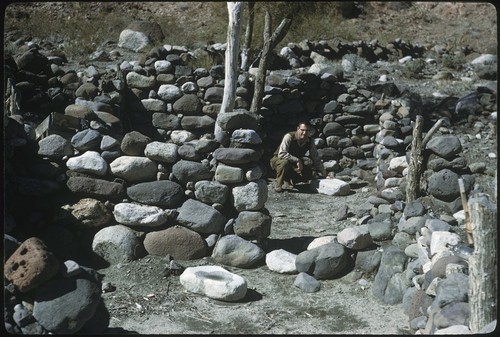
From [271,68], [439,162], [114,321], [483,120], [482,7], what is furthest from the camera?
[482,7]

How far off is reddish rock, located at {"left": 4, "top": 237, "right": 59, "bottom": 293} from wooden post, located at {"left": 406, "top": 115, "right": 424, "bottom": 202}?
4957 millimetres

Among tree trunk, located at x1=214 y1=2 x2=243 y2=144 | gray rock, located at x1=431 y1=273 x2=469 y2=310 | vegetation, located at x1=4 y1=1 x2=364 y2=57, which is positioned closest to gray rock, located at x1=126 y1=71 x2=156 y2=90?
tree trunk, located at x1=214 y1=2 x2=243 y2=144

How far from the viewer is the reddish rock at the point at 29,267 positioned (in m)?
4.22

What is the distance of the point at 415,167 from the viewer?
26.1 feet

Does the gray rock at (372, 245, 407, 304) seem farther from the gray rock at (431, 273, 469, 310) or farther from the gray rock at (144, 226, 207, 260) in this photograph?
the gray rock at (144, 226, 207, 260)

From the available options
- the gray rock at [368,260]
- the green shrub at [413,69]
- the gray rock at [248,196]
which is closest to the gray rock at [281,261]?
the gray rock at [248,196]

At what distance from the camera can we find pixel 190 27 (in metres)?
18.2

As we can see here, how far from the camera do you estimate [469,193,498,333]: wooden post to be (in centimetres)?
412

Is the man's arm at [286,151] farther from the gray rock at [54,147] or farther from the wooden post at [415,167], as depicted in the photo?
the gray rock at [54,147]

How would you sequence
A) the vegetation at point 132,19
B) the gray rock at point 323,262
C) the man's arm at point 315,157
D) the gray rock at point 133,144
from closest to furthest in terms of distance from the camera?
1. the gray rock at point 323,262
2. the gray rock at point 133,144
3. the man's arm at point 315,157
4. the vegetation at point 132,19

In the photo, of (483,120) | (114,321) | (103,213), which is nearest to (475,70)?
(483,120)

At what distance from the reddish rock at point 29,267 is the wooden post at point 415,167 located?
4957 millimetres

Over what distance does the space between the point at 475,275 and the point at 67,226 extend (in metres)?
3.88

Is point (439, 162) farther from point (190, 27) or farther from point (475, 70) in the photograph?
point (190, 27)
